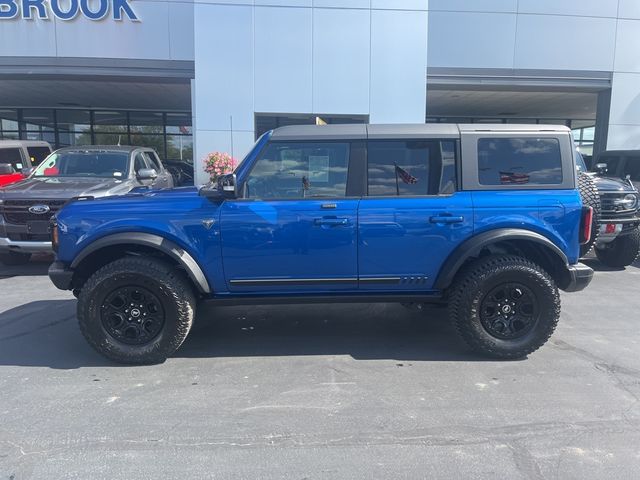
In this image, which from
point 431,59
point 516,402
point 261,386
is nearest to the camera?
point 516,402

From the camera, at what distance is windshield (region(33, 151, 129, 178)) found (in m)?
8.58

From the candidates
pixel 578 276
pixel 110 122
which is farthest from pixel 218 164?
pixel 110 122

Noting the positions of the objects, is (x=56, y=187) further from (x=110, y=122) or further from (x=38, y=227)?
(x=110, y=122)

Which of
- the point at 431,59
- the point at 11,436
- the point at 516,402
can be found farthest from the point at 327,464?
the point at 431,59

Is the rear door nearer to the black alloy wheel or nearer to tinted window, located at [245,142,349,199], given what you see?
tinted window, located at [245,142,349,199]

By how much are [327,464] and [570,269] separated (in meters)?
2.85

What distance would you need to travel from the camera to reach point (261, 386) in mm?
3986

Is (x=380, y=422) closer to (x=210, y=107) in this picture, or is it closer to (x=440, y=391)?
(x=440, y=391)

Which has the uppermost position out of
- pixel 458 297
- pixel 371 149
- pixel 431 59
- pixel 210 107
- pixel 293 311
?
pixel 431 59

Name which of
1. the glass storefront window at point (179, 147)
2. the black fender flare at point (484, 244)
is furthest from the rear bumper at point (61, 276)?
the glass storefront window at point (179, 147)

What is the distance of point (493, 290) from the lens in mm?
4430

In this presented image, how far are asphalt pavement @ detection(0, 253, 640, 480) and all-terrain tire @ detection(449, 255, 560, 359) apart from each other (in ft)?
0.52

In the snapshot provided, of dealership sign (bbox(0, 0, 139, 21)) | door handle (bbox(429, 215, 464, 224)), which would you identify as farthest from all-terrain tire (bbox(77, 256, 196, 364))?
dealership sign (bbox(0, 0, 139, 21))

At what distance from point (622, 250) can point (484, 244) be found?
5449 mm
